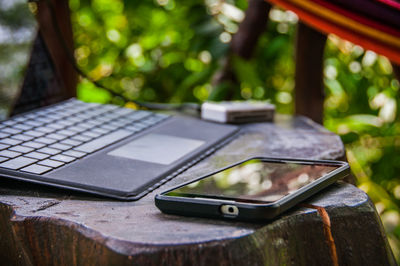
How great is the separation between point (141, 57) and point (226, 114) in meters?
1.12

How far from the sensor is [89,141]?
82cm

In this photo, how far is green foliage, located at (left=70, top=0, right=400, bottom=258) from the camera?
1.61 m

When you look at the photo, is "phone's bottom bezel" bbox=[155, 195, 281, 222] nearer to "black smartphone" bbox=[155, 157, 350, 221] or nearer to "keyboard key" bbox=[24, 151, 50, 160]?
"black smartphone" bbox=[155, 157, 350, 221]

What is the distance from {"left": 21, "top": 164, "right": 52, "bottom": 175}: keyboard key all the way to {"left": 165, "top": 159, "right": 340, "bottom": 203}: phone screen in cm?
19

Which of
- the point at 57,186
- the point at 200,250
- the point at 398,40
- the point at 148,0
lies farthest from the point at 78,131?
the point at 148,0

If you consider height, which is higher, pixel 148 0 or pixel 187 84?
pixel 148 0

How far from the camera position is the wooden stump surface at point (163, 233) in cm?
48

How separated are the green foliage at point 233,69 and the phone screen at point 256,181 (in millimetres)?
901

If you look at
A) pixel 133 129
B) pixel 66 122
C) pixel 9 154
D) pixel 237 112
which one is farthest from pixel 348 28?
pixel 9 154

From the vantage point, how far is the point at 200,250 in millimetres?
478

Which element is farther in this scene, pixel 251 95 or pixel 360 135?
pixel 251 95

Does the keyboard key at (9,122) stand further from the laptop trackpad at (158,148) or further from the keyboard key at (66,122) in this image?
the laptop trackpad at (158,148)

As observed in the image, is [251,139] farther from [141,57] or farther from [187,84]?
[141,57]

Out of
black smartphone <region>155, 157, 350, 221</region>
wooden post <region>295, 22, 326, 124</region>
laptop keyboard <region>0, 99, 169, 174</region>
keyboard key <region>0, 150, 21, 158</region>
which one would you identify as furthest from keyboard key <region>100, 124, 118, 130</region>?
wooden post <region>295, 22, 326, 124</region>
